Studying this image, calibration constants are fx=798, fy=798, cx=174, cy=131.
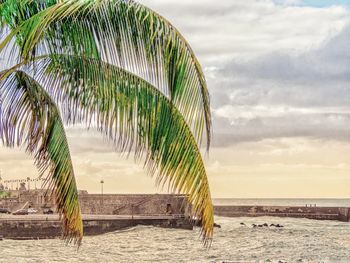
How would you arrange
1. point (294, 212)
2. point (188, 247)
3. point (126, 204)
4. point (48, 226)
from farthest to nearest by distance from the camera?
1. point (294, 212)
2. point (126, 204)
3. point (188, 247)
4. point (48, 226)

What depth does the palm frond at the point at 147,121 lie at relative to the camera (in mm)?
7316

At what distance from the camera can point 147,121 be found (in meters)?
7.45

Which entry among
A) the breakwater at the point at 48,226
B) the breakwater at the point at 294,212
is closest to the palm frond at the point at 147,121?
the breakwater at the point at 48,226

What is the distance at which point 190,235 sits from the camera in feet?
220

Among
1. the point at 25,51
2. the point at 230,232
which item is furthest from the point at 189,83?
the point at 230,232

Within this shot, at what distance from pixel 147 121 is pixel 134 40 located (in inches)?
30.2

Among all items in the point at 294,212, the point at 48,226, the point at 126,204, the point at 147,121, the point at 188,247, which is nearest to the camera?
the point at 147,121

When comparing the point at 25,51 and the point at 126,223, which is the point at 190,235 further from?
the point at 25,51

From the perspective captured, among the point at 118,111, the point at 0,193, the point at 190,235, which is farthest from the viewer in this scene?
the point at 0,193

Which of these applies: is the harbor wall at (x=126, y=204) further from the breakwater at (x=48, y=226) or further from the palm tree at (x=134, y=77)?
the palm tree at (x=134, y=77)

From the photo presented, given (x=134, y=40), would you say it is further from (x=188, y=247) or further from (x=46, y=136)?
(x=188, y=247)

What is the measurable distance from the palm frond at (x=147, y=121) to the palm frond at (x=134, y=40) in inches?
4.6

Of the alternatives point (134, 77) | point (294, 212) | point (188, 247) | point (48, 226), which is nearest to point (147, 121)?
point (134, 77)

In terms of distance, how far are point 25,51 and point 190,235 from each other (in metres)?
60.5
